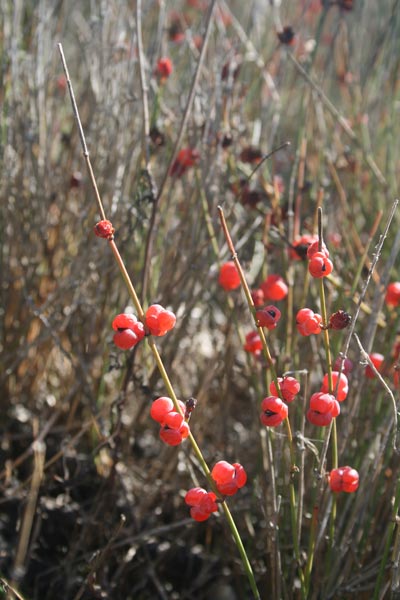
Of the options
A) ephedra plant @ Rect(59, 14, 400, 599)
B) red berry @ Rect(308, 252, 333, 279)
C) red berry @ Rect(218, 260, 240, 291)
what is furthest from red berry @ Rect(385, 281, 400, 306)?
red berry @ Rect(308, 252, 333, 279)

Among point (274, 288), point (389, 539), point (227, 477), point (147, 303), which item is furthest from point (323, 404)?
point (147, 303)

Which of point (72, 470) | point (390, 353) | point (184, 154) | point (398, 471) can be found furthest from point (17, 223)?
point (398, 471)

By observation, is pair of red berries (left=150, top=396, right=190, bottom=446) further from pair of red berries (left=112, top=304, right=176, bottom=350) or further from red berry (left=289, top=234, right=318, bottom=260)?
red berry (left=289, top=234, right=318, bottom=260)

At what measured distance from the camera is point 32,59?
5.51 feet

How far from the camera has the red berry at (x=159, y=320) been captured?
89 centimetres

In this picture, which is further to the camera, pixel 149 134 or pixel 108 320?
pixel 108 320

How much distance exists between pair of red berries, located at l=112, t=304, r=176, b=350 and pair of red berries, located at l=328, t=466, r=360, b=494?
0.32 metres

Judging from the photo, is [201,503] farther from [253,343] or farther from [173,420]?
[253,343]

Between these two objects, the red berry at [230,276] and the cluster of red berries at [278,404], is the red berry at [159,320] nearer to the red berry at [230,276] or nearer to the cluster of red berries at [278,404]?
the cluster of red berries at [278,404]

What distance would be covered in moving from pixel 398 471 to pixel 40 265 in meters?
1.02


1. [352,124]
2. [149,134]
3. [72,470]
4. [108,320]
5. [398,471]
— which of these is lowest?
[72,470]

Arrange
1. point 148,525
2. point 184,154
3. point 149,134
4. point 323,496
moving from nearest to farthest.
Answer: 1. point 323,496
2. point 149,134
3. point 184,154
4. point 148,525

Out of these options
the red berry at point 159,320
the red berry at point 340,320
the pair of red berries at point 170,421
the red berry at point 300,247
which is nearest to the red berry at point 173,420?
the pair of red berries at point 170,421

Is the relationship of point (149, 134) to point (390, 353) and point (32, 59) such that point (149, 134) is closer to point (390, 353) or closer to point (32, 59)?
point (32, 59)
